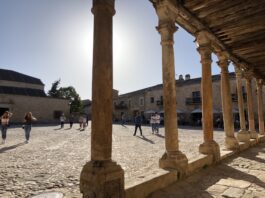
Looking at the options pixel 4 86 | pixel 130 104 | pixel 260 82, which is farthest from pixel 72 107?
pixel 260 82

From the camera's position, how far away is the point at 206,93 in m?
6.44

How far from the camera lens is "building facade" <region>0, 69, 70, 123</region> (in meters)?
29.4

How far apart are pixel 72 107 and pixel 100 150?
5164cm

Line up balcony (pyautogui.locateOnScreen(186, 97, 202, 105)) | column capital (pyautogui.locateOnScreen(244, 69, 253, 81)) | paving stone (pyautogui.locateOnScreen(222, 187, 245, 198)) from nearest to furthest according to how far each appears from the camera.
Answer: paving stone (pyautogui.locateOnScreen(222, 187, 245, 198)) < column capital (pyautogui.locateOnScreen(244, 69, 253, 81)) < balcony (pyautogui.locateOnScreen(186, 97, 202, 105))

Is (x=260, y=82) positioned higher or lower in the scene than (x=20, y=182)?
higher

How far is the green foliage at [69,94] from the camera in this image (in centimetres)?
5324

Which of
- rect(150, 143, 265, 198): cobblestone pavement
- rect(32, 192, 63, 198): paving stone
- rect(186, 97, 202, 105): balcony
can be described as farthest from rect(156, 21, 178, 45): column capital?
rect(186, 97, 202, 105): balcony

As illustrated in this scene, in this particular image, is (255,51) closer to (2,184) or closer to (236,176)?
(236,176)

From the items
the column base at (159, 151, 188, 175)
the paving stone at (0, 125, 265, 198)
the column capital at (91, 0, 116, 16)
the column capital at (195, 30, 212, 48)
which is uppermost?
the column capital at (195, 30, 212, 48)

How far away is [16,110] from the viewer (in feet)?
97.3

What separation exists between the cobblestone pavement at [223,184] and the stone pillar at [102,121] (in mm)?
964

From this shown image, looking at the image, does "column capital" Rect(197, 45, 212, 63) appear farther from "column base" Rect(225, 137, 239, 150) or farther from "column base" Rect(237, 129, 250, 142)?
"column base" Rect(237, 129, 250, 142)

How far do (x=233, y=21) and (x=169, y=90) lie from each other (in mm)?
2826

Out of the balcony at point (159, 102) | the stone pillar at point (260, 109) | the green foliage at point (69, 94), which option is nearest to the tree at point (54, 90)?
the green foliage at point (69, 94)
